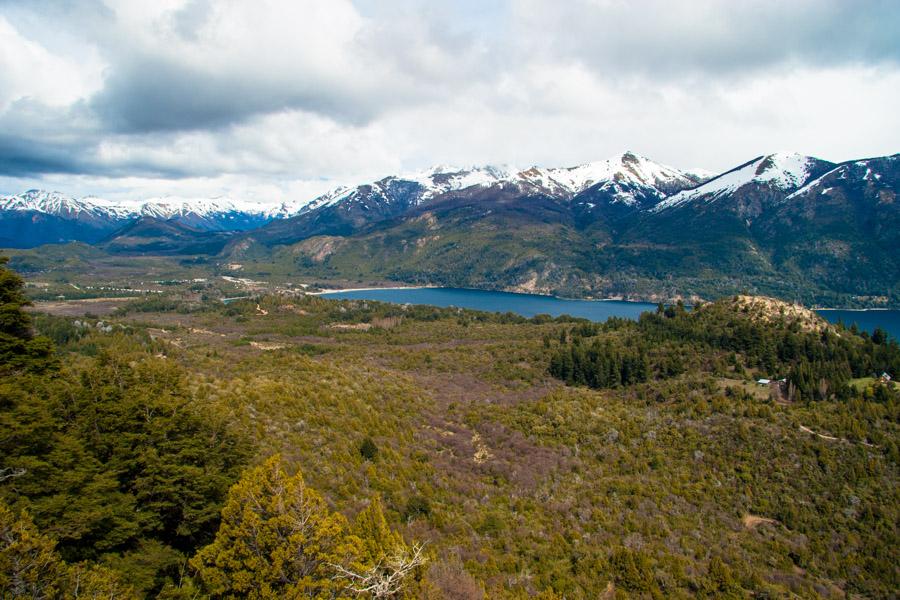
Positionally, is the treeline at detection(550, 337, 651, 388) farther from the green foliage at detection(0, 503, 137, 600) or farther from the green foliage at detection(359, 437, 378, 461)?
the green foliage at detection(0, 503, 137, 600)

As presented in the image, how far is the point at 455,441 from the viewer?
50.3 meters

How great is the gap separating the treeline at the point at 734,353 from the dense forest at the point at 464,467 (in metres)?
0.43

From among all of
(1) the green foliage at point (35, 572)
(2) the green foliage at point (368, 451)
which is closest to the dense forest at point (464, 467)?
(1) the green foliage at point (35, 572)

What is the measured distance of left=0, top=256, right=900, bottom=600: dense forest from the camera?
1633 cm

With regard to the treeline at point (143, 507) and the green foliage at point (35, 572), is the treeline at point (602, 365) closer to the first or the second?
the treeline at point (143, 507)

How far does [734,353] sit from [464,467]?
53.7 m

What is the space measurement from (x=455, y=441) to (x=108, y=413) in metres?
34.6

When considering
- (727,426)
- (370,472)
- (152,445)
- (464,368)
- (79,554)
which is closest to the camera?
(79,554)

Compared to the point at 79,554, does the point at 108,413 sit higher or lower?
higher

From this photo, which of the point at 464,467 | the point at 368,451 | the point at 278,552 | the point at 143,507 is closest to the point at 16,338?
the point at 143,507

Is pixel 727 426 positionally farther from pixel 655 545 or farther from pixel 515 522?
pixel 515 522

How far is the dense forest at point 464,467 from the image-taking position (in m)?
16.3

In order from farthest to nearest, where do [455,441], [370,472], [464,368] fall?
[464,368]
[455,441]
[370,472]

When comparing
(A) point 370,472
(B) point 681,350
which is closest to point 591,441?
(A) point 370,472
